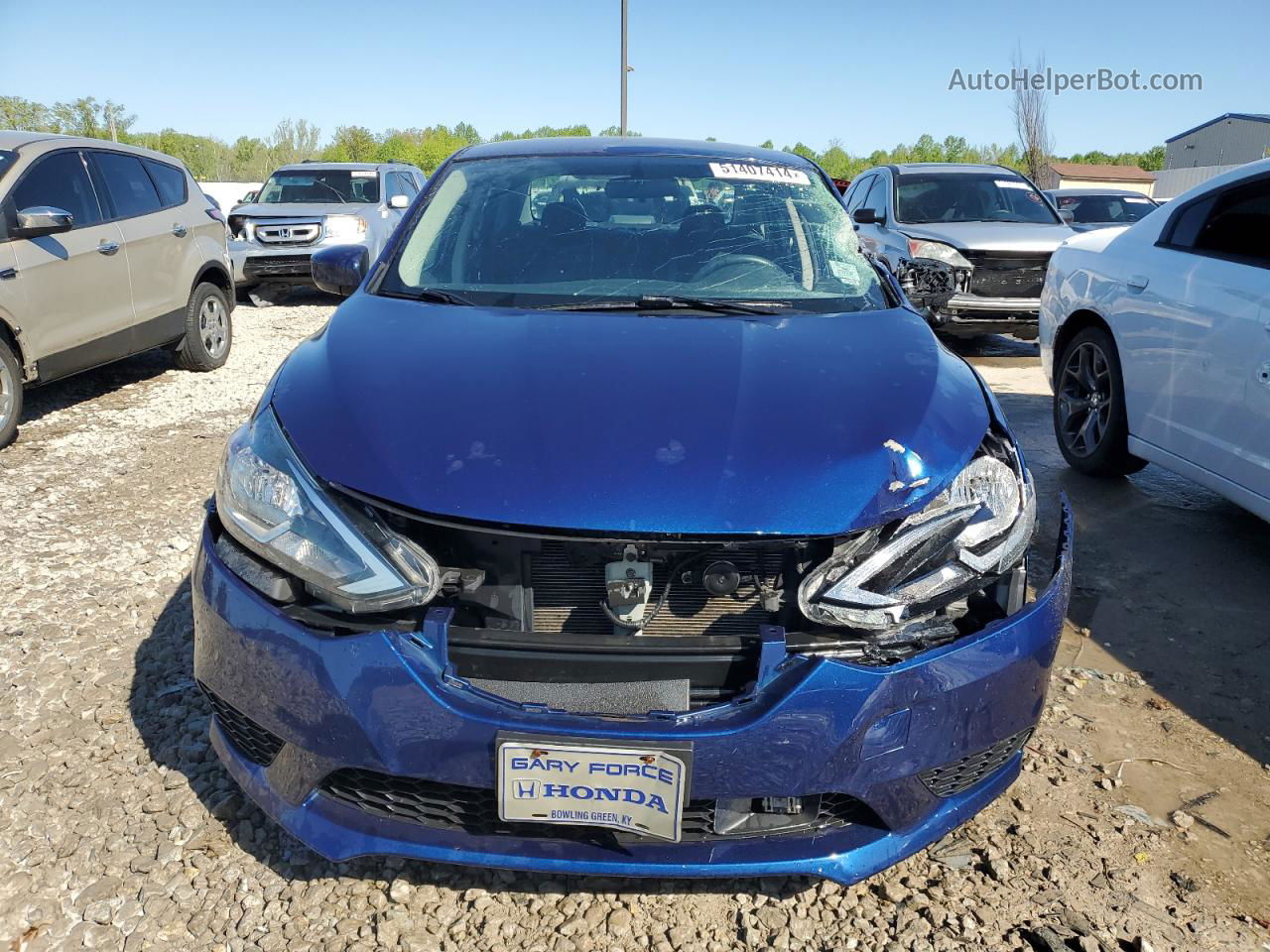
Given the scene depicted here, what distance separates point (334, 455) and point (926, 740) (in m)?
1.25

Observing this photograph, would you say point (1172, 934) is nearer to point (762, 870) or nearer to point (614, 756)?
point (762, 870)

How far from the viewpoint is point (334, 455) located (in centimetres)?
185

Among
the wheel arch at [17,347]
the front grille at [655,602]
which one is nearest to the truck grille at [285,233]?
the wheel arch at [17,347]

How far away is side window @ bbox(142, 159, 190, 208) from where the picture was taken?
6829 millimetres

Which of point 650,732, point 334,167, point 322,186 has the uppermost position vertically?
point 334,167

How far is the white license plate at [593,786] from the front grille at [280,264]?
9904 millimetres

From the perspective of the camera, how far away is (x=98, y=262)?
19.3ft

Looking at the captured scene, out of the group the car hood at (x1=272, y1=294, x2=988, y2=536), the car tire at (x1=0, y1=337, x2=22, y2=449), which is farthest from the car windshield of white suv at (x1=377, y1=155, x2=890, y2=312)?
the car tire at (x1=0, y1=337, x2=22, y2=449)

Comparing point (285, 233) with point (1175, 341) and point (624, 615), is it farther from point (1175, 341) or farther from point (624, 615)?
point (624, 615)

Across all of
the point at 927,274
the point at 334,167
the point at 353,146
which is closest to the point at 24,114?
the point at 353,146

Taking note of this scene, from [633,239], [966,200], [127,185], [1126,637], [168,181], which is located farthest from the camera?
[966,200]

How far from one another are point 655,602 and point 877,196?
864 cm

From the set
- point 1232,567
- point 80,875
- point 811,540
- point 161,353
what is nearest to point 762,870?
point 811,540

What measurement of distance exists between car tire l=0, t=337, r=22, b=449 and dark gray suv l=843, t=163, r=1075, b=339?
575 centimetres
